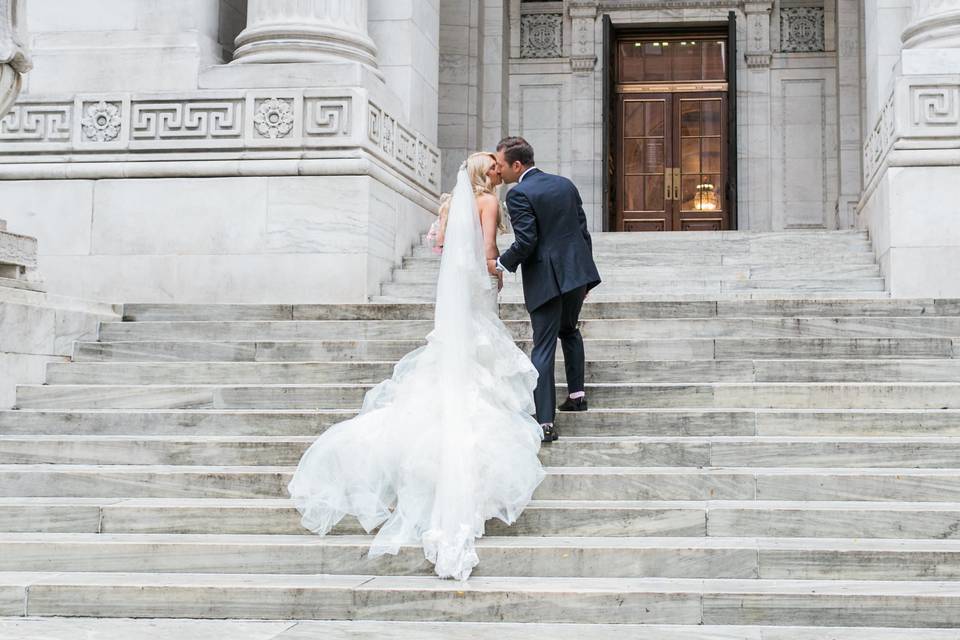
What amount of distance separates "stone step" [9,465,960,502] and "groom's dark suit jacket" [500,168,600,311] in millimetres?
1114

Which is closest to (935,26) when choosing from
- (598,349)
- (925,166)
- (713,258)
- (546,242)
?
(925,166)

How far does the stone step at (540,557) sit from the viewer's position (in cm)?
575

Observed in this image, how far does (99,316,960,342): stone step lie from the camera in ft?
29.6

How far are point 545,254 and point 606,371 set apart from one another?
4.85 ft

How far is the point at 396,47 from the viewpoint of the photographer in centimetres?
1350

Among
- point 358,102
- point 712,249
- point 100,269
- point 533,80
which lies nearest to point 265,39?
point 358,102

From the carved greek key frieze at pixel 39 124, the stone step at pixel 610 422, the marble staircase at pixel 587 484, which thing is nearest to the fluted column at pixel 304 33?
the carved greek key frieze at pixel 39 124

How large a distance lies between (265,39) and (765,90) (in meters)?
9.39

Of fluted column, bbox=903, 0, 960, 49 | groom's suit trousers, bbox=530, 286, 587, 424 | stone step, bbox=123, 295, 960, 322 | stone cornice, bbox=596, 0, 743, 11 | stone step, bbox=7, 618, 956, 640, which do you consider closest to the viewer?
stone step, bbox=7, 618, 956, 640

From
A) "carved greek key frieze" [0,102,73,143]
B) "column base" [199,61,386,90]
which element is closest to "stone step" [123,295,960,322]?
"column base" [199,61,386,90]

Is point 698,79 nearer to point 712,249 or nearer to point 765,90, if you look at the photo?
point 765,90

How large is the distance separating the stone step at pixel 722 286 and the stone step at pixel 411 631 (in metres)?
6.19

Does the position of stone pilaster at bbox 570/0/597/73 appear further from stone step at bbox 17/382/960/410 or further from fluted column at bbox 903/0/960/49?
stone step at bbox 17/382/960/410

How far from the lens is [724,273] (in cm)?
1189
